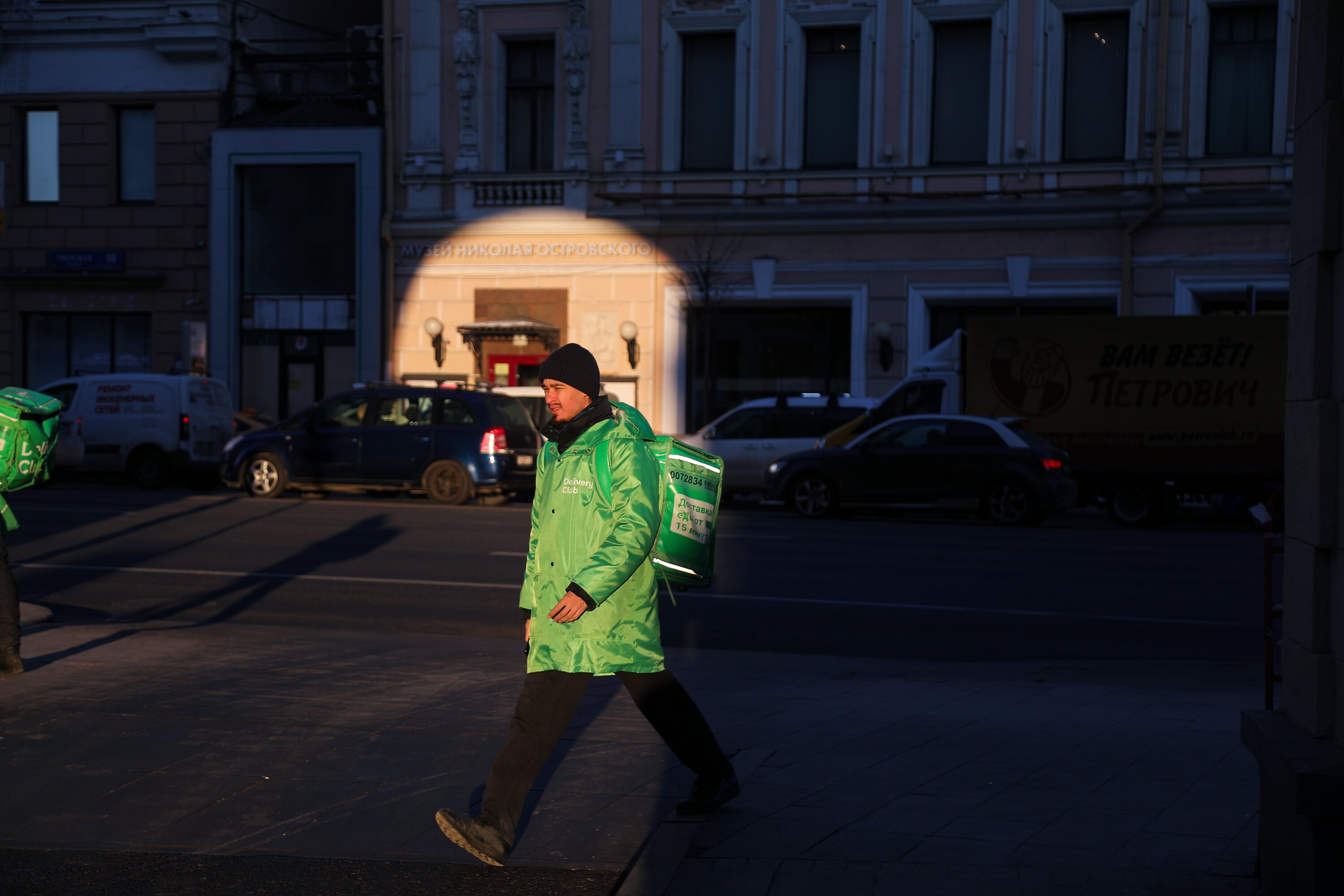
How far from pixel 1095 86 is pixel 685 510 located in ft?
78.4

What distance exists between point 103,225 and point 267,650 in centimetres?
2450

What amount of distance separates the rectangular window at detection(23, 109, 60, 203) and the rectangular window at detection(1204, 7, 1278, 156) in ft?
76.9

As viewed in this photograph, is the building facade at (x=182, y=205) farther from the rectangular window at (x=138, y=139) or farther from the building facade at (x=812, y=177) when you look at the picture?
the building facade at (x=812, y=177)

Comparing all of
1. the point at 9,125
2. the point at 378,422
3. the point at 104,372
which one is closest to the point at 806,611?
the point at 378,422

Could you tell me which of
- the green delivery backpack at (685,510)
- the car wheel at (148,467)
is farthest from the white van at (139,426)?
the green delivery backpack at (685,510)

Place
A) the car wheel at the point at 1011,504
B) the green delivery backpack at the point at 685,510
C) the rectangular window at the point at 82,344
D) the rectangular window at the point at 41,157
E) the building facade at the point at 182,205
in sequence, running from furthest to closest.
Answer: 1. the rectangular window at the point at 41,157
2. the rectangular window at the point at 82,344
3. the building facade at the point at 182,205
4. the car wheel at the point at 1011,504
5. the green delivery backpack at the point at 685,510

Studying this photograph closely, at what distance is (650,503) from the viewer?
16.1 ft

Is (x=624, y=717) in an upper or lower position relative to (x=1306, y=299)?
lower

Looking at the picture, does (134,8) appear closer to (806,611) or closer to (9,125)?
(9,125)

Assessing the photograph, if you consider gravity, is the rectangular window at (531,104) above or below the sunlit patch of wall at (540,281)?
above

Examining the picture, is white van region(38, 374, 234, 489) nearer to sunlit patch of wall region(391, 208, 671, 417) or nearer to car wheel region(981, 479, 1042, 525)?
sunlit patch of wall region(391, 208, 671, 417)

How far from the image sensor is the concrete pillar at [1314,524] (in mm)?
3861

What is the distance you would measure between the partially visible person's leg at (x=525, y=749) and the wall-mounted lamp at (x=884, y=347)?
2307 centimetres

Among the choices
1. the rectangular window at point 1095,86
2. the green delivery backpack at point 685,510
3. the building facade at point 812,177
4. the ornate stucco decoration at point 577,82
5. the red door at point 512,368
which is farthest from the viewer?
the red door at point 512,368
